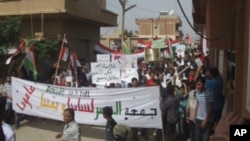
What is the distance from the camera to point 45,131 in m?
10.8

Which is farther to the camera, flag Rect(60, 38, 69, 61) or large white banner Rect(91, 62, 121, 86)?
large white banner Rect(91, 62, 121, 86)

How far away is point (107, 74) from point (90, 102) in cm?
401

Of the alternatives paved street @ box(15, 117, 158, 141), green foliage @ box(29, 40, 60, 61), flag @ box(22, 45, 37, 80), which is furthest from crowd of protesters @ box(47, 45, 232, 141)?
green foliage @ box(29, 40, 60, 61)

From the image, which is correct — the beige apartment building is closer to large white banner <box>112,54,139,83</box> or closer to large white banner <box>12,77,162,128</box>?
large white banner <box>112,54,139,83</box>

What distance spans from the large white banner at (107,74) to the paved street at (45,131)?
2.79 metres

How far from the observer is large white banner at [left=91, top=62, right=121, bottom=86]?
13.8 meters

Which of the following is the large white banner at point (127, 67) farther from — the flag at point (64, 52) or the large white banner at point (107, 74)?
the flag at point (64, 52)

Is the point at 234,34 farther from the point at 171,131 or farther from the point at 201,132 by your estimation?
the point at 171,131

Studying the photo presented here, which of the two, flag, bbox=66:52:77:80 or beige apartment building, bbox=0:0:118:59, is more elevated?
beige apartment building, bbox=0:0:118:59

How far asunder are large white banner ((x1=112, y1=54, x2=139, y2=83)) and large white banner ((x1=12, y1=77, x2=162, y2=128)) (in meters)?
3.98

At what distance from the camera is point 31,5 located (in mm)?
23000

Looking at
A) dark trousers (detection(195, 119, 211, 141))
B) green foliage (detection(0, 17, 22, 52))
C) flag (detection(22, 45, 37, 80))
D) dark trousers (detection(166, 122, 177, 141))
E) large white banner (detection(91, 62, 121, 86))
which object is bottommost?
dark trousers (detection(166, 122, 177, 141))

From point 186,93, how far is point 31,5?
50.5 feet

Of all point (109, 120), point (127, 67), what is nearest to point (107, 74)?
point (127, 67)
